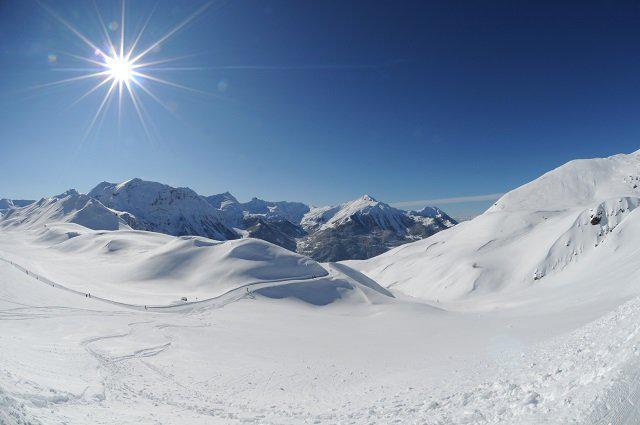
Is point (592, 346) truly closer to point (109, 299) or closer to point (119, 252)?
point (109, 299)

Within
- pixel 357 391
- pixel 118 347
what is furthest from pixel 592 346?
pixel 118 347

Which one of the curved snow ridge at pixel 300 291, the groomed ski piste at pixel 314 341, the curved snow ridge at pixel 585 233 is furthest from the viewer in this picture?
the curved snow ridge at pixel 585 233

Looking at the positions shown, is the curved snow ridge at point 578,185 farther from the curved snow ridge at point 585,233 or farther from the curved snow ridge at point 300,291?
the curved snow ridge at point 300,291

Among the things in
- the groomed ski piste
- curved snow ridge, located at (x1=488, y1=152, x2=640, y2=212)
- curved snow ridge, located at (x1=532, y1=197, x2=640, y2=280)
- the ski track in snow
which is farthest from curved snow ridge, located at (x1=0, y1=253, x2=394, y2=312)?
curved snow ridge, located at (x1=488, y1=152, x2=640, y2=212)

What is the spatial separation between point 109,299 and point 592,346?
5492cm

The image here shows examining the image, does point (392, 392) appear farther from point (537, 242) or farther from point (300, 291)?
point (537, 242)

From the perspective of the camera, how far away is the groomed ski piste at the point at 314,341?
11.6 meters

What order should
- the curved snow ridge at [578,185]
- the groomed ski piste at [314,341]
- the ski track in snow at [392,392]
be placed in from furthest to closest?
the curved snow ridge at [578,185] < the groomed ski piste at [314,341] < the ski track in snow at [392,392]

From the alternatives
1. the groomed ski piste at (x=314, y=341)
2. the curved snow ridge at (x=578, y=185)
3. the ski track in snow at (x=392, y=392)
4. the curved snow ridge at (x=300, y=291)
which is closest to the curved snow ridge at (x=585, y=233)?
the groomed ski piste at (x=314, y=341)

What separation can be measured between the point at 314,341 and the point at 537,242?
72018 mm

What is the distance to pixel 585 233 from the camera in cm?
6462

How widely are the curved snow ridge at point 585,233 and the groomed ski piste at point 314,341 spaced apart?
11.9 inches

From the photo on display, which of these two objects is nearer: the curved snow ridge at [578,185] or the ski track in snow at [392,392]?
the ski track in snow at [392,392]

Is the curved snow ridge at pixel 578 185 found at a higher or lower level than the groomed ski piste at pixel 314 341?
higher
